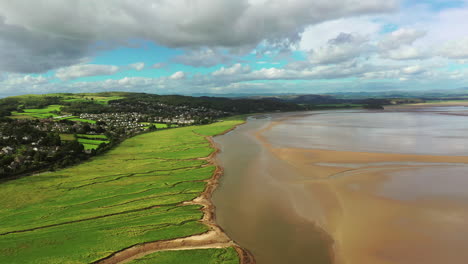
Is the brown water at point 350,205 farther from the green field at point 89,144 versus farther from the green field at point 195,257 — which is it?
the green field at point 89,144

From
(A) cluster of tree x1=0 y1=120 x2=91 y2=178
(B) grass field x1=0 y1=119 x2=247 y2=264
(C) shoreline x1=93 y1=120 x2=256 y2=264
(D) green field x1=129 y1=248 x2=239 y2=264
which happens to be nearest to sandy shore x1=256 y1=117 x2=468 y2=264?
(C) shoreline x1=93 y1=120 x2=256 y2=264

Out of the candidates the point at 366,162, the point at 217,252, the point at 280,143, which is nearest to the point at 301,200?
the point at 217,252

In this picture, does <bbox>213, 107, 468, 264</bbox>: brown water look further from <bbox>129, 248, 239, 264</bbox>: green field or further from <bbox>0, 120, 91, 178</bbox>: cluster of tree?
<bbox>0, 120, 91, 178</bbox>: cluster of tree

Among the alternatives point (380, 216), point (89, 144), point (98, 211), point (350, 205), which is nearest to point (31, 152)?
point (89, 144)

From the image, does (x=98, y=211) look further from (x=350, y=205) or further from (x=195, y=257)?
(x=350, y=205)

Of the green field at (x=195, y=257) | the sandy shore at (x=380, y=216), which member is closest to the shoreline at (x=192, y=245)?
the green field at (x=195, y=257)

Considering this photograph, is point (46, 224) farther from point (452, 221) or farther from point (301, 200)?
point (452, 221)
